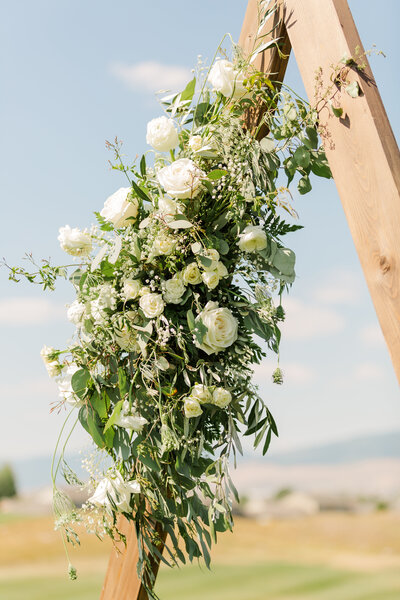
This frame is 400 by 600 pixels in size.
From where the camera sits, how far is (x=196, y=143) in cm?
151

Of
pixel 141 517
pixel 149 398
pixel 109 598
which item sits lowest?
pixel 109 598

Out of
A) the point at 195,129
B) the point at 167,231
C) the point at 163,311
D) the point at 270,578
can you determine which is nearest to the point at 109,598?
the point at 163,311

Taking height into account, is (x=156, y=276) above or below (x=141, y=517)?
above

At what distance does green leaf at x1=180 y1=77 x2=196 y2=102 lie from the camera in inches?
62.7

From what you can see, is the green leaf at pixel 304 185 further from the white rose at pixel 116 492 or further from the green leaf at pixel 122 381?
the white rose at pixel 116 492

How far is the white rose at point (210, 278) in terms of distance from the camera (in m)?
1.43

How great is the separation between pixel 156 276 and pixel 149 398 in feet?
1.06

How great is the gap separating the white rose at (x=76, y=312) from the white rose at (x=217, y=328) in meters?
0.35

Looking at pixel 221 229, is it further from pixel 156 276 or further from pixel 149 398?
pixel 149 398

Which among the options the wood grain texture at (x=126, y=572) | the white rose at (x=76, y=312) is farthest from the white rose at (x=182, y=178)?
the wood grain texture at (x=126, y=572)

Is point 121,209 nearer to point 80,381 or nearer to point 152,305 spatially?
point 152,305

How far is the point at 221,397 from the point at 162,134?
0.70 metres

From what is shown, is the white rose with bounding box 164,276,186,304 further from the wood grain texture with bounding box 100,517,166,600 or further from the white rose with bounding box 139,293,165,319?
the wood grain texture with bounding box 100,517,166,600

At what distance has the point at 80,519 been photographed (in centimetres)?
160
